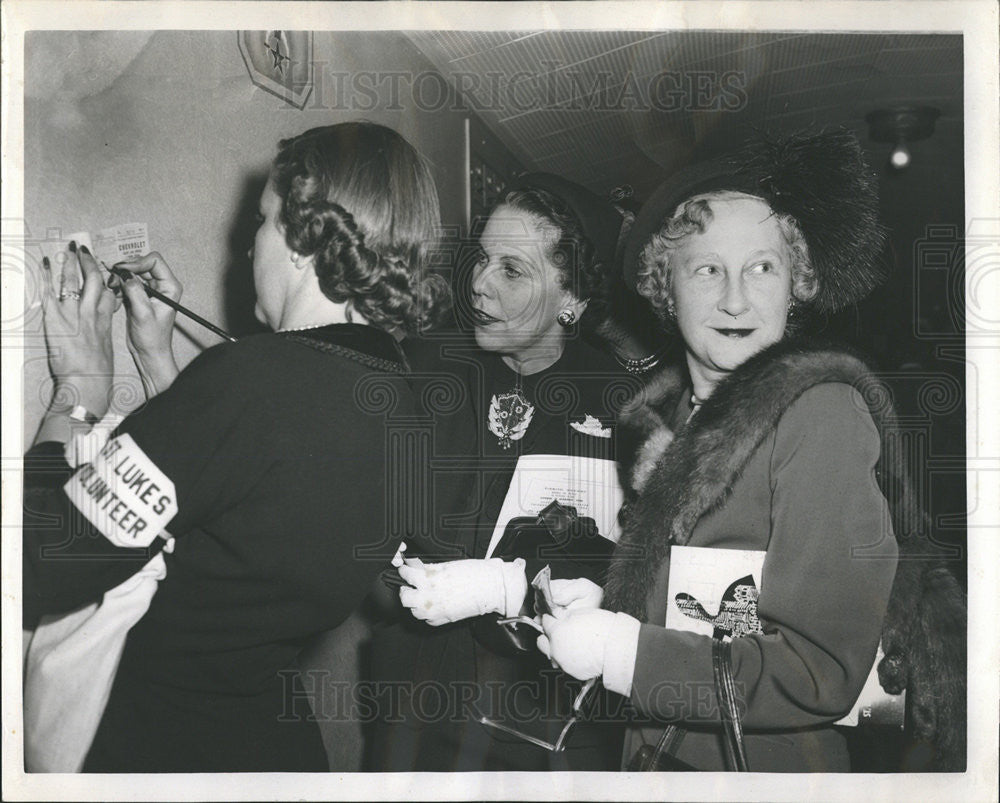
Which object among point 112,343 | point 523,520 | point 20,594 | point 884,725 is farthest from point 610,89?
point 20,594

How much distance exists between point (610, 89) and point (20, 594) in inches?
39.7

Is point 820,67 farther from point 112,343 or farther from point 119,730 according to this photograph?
point 119,730

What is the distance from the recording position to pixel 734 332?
43.1 inches

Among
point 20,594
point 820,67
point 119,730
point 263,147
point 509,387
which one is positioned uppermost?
point 820,67

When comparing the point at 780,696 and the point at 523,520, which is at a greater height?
the point at 523,520

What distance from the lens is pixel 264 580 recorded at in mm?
980

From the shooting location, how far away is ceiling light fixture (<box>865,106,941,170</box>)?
1147mm

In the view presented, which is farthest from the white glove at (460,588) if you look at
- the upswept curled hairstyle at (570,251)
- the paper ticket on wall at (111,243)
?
the paper ticket on wall at (111,243)

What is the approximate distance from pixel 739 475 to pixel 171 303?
0.74 metres

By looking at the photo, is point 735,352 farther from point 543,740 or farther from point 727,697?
point 543,740

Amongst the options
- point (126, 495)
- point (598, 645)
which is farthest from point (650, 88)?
point (126, 495)

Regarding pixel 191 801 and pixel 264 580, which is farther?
pixel 191 801

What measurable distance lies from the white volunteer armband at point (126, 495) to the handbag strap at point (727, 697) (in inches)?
26.4

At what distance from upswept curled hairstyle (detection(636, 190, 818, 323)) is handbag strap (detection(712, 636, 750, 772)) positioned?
0.42m
